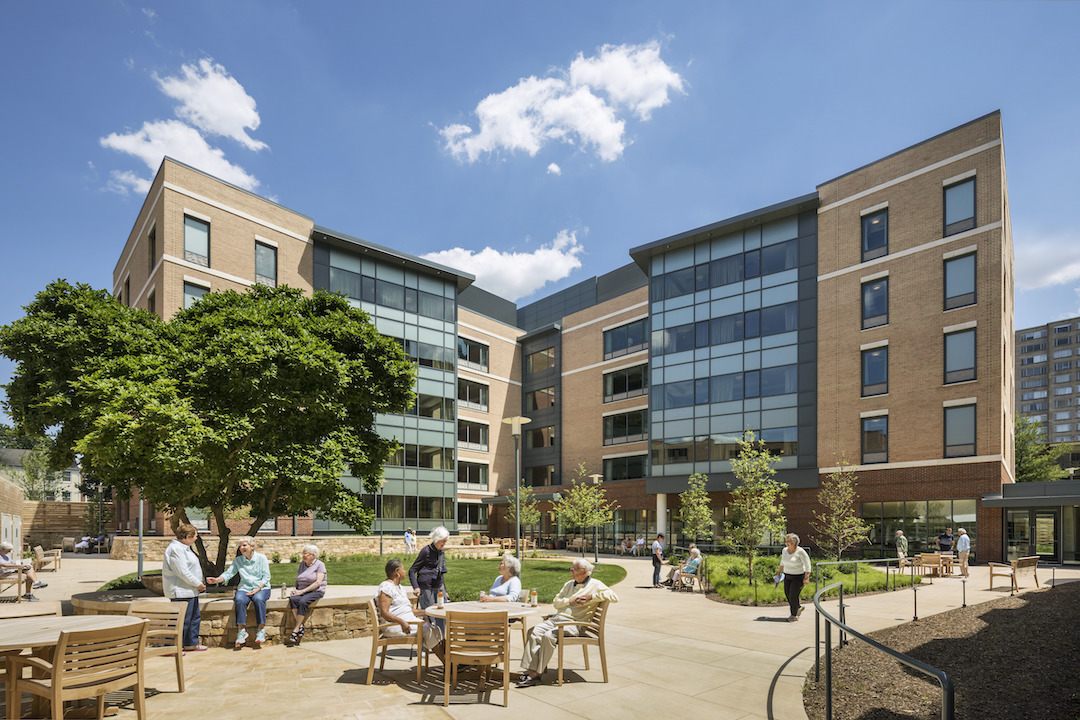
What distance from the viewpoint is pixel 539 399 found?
49.0m

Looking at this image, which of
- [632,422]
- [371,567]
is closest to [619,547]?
[632,422]

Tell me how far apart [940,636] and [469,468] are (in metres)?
36.4

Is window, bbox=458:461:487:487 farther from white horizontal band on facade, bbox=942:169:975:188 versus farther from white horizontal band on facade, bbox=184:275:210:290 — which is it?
white horizontal band on facade, bbox=942:169:975:188

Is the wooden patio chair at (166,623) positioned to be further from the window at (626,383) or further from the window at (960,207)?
the window at (626,383)

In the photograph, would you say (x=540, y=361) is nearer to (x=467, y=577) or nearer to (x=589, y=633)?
(x=467, y=577)

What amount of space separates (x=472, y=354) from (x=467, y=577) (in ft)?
88.4

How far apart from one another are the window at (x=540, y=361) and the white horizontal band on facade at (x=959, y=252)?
25588mm

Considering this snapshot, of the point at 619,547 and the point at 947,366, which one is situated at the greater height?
the point at 947,366

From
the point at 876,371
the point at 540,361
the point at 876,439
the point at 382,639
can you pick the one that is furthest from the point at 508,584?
the point at 540,361

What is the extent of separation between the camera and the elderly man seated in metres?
7.77

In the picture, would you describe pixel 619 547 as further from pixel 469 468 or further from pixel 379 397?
pixel 379 397

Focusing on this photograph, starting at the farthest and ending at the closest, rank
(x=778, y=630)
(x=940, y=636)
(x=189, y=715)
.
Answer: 1. (x=778, y=630)
2. (x=940, y=636)
3. (x=189, y=715)

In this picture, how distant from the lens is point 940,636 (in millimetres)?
10039

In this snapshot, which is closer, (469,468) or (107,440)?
(107,440)
